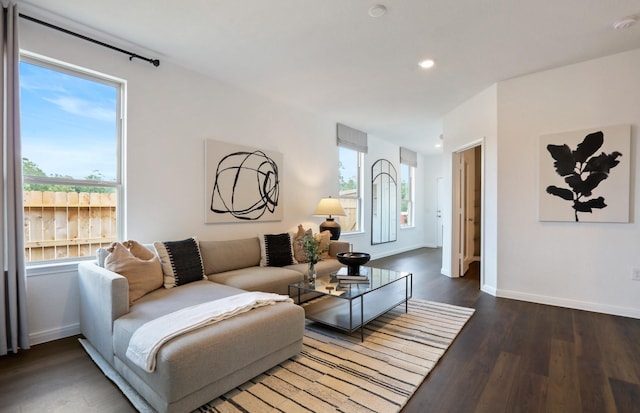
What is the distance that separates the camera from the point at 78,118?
2.79 m

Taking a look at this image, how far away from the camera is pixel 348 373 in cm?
204

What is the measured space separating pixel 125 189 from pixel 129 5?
155 cm

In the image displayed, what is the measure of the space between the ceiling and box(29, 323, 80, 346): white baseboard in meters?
2.54

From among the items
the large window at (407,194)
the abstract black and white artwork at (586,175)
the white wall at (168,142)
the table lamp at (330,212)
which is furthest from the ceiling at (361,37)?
the large window at (407,194)

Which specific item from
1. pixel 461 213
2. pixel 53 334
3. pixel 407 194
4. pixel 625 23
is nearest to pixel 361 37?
pixel 625 23

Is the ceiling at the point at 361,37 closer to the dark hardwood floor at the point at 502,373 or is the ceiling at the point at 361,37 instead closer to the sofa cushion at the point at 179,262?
the sofa cushion at the point at 179,262

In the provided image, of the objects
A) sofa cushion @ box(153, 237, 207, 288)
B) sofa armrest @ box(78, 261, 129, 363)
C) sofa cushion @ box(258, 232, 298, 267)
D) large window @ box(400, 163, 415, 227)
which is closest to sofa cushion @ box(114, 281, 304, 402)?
sofa armrest @ box(78, 261, 129, 363)

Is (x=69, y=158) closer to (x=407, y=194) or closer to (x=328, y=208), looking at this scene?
(x=328, y=208)

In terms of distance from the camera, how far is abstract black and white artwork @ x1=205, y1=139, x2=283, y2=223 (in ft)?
11.9

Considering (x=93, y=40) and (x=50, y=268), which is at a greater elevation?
(x=93, y=40)

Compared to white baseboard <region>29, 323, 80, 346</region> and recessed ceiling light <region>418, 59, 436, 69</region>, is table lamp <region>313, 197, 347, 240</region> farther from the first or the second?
white baseboard <region>29, 323, 80, 346</region>

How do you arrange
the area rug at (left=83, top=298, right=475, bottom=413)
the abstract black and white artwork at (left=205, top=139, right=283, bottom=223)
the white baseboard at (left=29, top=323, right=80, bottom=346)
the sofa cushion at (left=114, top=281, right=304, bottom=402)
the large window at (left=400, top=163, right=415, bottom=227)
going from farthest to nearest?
the large window at (left=400, top=163, right=415, bottom=227) < the abstract black and white artwork at (left=205, top=139, right=283, bottom=223) < the white baseboard at (left=29, top=323, right=80, bottom=346) < the area rug at (left=83, top=298, right=475, bottom=413) < the sofa cushion at (left=114, top=281, right=304, bottom=402)

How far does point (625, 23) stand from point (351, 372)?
11.6ft

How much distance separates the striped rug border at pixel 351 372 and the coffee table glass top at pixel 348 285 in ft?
1.21
